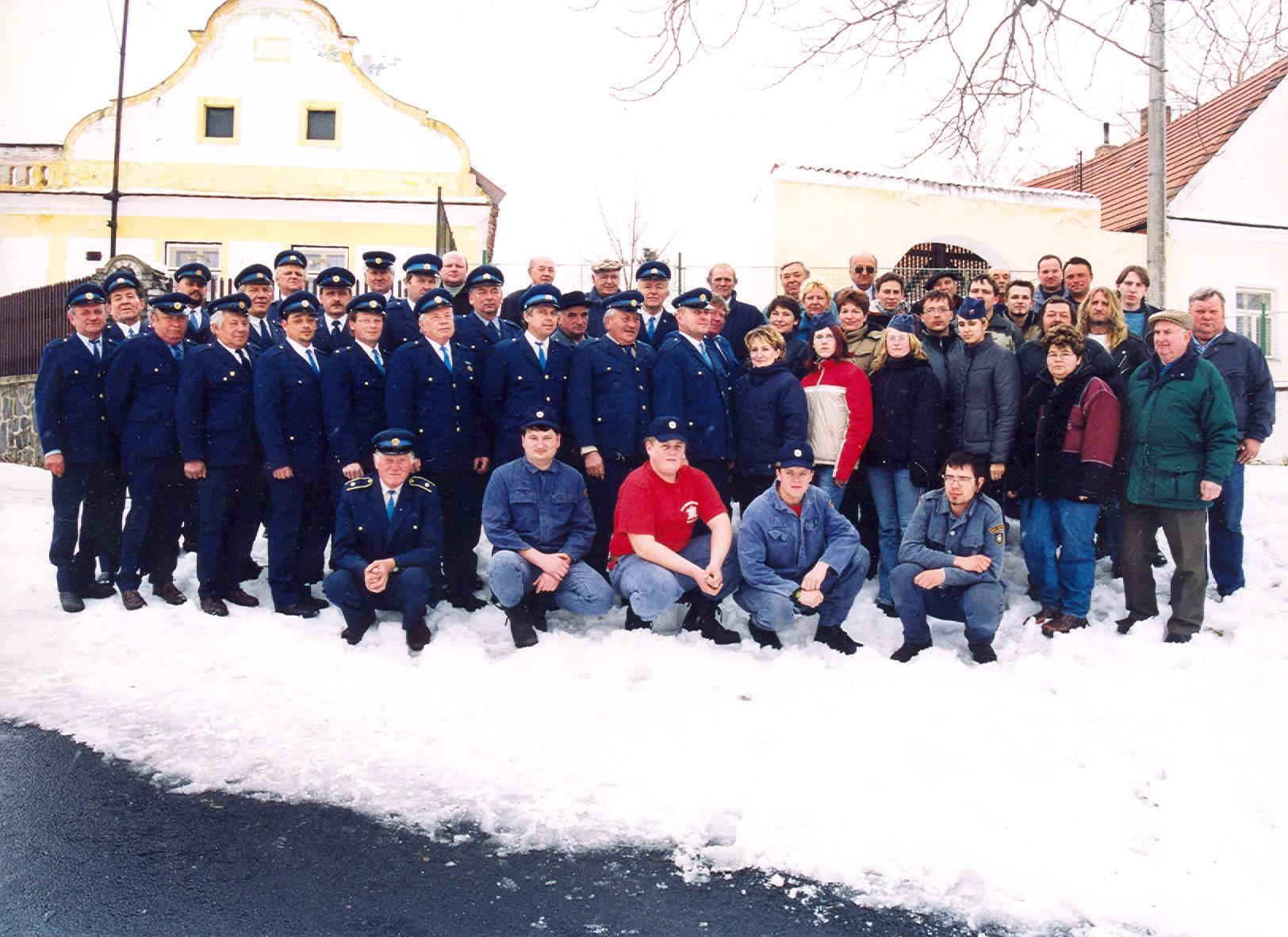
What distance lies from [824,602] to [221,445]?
3854 millimetres

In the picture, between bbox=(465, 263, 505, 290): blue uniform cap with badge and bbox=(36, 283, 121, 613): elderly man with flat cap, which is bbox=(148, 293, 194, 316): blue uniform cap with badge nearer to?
bbox=(36, 283, 121, 613): elderly man with flat cap

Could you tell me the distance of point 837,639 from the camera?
577cm

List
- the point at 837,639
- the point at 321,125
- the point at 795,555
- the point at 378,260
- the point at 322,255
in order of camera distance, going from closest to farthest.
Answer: the point at 837,639 → the point at 795,555 → the point at 378,260 → the point at 322,255 → the point at 321,125

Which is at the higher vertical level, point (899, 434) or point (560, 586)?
point (899, 434)

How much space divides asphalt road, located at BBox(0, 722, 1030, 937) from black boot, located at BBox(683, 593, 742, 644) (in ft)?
7.61

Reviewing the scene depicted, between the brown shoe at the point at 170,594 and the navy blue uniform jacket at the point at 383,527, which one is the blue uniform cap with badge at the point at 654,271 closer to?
the navy blue uniform jacket at the point at 383,527

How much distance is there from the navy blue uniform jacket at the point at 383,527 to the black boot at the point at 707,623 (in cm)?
155

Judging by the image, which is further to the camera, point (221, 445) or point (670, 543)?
point (221, 445)

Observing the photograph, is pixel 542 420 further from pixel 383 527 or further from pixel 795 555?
pixel 795 555

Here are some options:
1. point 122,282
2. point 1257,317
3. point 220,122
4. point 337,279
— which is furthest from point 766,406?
point 220,122

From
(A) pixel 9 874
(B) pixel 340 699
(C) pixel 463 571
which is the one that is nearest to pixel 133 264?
(C) pixel 463 571

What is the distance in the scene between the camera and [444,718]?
4.79 m

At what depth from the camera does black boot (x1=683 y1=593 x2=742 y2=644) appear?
587cm

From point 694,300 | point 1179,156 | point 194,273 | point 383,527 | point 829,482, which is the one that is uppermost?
point 1179,156
